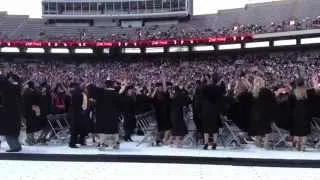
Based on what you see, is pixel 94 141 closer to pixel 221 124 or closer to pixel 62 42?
pixel 221 124

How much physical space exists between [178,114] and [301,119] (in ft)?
10.2

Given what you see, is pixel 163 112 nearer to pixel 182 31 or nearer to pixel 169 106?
pixel 169 106

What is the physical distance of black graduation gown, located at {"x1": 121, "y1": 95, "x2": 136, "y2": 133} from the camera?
1603 cm

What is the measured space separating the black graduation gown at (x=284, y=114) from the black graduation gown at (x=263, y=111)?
142 millimetres

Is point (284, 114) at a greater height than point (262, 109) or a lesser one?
lesser

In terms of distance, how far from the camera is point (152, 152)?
13.5 m

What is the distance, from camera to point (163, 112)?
15.2 m

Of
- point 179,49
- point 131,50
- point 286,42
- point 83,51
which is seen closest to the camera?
point 286,42

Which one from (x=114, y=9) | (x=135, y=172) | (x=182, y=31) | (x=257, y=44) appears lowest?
(x=135, y=172)

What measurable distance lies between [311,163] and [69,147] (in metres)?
6.10

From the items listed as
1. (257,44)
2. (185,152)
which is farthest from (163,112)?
(257,44)

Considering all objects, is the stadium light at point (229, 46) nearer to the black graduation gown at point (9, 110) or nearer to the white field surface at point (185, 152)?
the white field surface at point (185, 152)

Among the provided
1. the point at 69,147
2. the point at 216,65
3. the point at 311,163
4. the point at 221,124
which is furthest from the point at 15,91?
the point at 216,65

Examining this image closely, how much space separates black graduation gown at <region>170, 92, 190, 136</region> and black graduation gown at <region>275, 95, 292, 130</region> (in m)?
2.38
